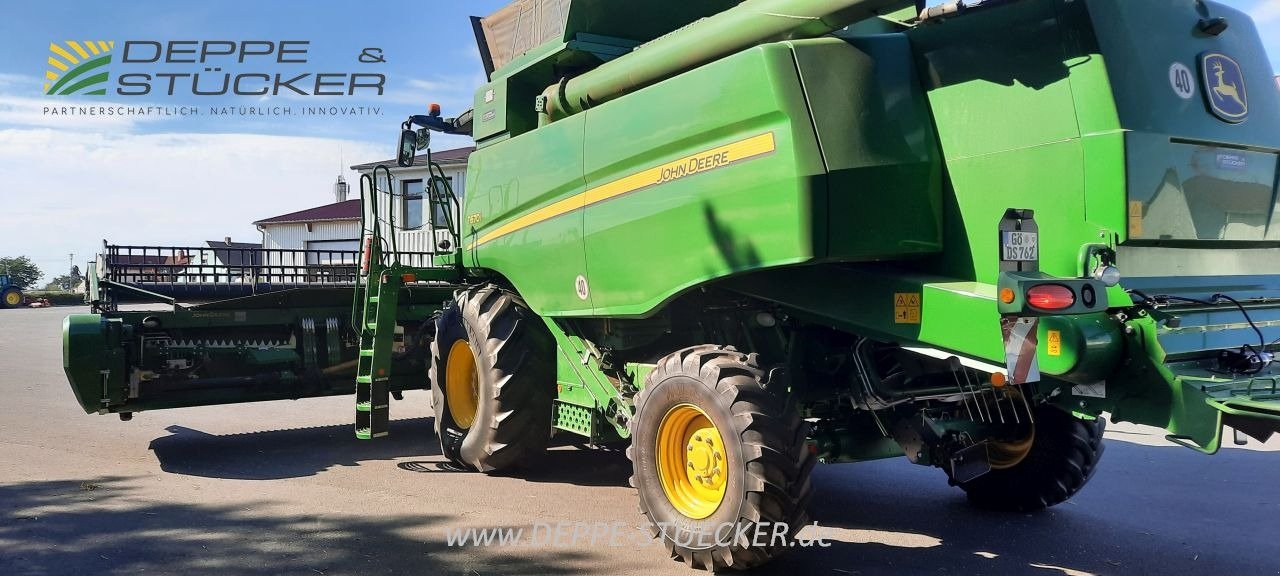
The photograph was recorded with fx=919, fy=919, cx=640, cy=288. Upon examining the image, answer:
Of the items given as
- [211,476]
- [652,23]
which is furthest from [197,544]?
[652,23]

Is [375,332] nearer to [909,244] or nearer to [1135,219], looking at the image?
[909,244]

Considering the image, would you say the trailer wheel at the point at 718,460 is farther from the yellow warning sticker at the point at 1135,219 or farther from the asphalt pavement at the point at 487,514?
the yellow warning sticker at the point at 1135,219

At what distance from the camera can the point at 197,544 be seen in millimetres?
5004

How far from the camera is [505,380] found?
6.46m

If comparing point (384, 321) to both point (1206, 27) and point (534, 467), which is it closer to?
point (534, 467)

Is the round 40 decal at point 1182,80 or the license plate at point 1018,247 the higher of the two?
the round 40 decal at point 1182,80

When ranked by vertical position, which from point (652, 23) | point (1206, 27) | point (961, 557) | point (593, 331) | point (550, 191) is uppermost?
point (652, 23)

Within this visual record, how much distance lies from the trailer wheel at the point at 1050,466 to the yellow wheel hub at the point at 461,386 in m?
3.81

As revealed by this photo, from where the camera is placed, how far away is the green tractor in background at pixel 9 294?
131 feet

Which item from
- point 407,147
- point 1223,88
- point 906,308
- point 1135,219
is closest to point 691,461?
point 906,308

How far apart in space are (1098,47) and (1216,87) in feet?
2.70

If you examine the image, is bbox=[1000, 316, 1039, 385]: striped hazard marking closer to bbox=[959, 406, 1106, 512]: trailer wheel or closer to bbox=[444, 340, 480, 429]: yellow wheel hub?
bbox=[959, 406, 1106, 512]: trailer wheel

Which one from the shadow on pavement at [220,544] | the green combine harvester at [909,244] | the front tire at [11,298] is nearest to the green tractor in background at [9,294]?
the front tire at [11,298]

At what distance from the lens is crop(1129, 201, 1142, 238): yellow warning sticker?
12.0 feet
